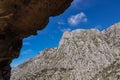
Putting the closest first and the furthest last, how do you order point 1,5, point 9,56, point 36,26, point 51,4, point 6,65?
→ point 1,5 < point 51,4 < point 36,26 < point 9,56 < point 6,65

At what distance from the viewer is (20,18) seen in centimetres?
1948

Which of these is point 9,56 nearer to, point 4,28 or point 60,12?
point 4,28

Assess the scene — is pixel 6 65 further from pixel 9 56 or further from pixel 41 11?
pixel 41 11

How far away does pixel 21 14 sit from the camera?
751 inches

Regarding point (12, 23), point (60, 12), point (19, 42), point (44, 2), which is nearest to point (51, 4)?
point (44, 2)

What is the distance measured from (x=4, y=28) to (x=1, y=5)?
2.64 m

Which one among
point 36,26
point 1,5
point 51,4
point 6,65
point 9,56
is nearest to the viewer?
point 1,5

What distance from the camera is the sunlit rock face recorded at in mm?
18156

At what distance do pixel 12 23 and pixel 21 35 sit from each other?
2.56 metres

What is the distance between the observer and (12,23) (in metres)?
19.7

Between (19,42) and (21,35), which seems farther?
(19,42)

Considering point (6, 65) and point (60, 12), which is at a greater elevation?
point (60, 12)

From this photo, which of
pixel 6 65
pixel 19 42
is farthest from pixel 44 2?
pixel 6 65

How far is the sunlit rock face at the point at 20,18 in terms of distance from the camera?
18.2m
